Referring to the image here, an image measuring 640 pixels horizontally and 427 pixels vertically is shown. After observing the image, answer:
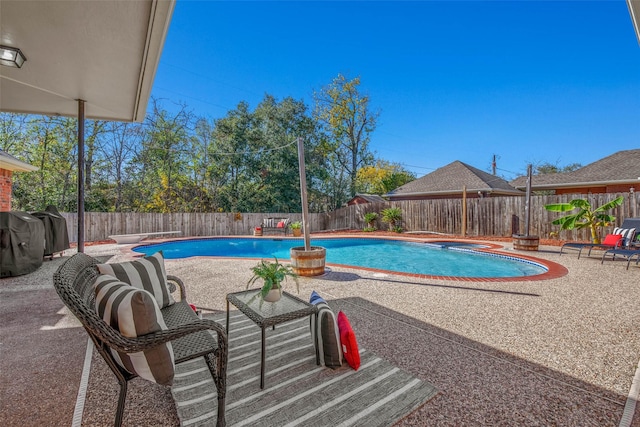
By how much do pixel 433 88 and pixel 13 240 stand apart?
20592 mm

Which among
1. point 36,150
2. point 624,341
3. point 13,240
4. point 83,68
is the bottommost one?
point 624,341

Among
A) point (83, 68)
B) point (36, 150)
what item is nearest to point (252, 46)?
point (36, 150)

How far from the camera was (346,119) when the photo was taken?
860 inches

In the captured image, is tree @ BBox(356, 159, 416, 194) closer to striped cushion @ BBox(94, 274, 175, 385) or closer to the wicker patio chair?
the wicker patio chair

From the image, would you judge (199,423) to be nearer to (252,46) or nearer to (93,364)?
(93,364)

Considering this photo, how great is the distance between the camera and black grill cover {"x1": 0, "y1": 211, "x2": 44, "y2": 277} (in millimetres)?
5172

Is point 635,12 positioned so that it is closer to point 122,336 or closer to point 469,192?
point 122,336

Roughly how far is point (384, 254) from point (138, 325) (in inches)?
358

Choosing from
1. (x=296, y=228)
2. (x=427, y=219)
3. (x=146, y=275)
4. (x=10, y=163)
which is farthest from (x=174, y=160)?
(x=146, y=275)

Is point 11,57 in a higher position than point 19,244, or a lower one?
higher

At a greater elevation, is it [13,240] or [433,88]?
[433,88]

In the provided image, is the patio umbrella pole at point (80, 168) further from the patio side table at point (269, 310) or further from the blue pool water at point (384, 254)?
the blue pool water at point (384, 254)

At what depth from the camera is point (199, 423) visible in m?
1.65

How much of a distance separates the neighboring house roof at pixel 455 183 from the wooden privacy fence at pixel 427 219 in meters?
3.09
